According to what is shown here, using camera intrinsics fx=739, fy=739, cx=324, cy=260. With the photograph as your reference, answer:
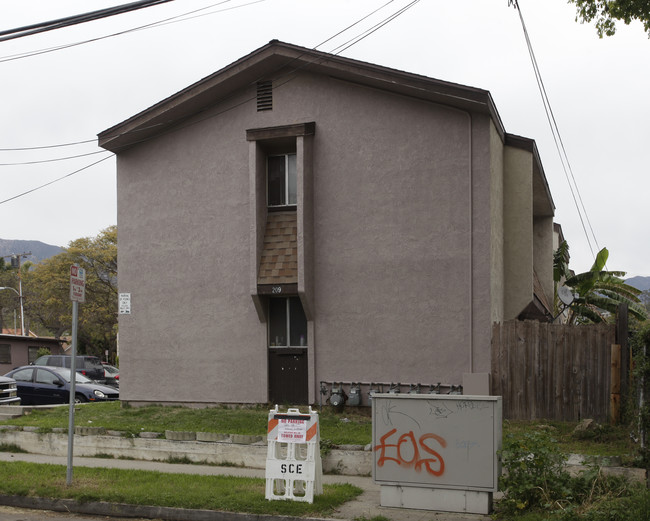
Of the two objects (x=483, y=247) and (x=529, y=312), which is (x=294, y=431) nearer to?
(x=483, y=247)

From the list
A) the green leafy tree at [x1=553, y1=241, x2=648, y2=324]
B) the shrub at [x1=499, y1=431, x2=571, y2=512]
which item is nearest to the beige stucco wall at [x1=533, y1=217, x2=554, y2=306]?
the green leafy tree at [x1=553, y1=241, x2=648, y2=324]

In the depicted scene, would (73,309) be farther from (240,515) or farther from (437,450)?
(437,450)

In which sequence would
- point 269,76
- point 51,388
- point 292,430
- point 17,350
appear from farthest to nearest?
point 17,350 → point 51,388 → point 269,76 → point 292,430

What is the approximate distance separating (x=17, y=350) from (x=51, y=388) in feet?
35.2

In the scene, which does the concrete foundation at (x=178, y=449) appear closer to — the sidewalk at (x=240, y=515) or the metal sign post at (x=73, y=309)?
the sidewalk at (x=240, y=515)

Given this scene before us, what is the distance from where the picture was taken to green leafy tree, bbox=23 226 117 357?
165 ft

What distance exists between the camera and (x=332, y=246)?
15898mm

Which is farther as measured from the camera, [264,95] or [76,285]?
[264,95]

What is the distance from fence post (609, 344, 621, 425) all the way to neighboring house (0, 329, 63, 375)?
24925 millimetres

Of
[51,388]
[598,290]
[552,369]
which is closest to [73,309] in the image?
[552,369]

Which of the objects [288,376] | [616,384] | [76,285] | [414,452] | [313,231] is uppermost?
[313,231]

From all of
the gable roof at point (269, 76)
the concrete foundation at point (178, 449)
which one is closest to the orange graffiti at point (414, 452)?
the concrete foundation at point (178, 449)

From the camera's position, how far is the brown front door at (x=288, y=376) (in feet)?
52.8

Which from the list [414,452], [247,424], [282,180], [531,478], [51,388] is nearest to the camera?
[531,478]
